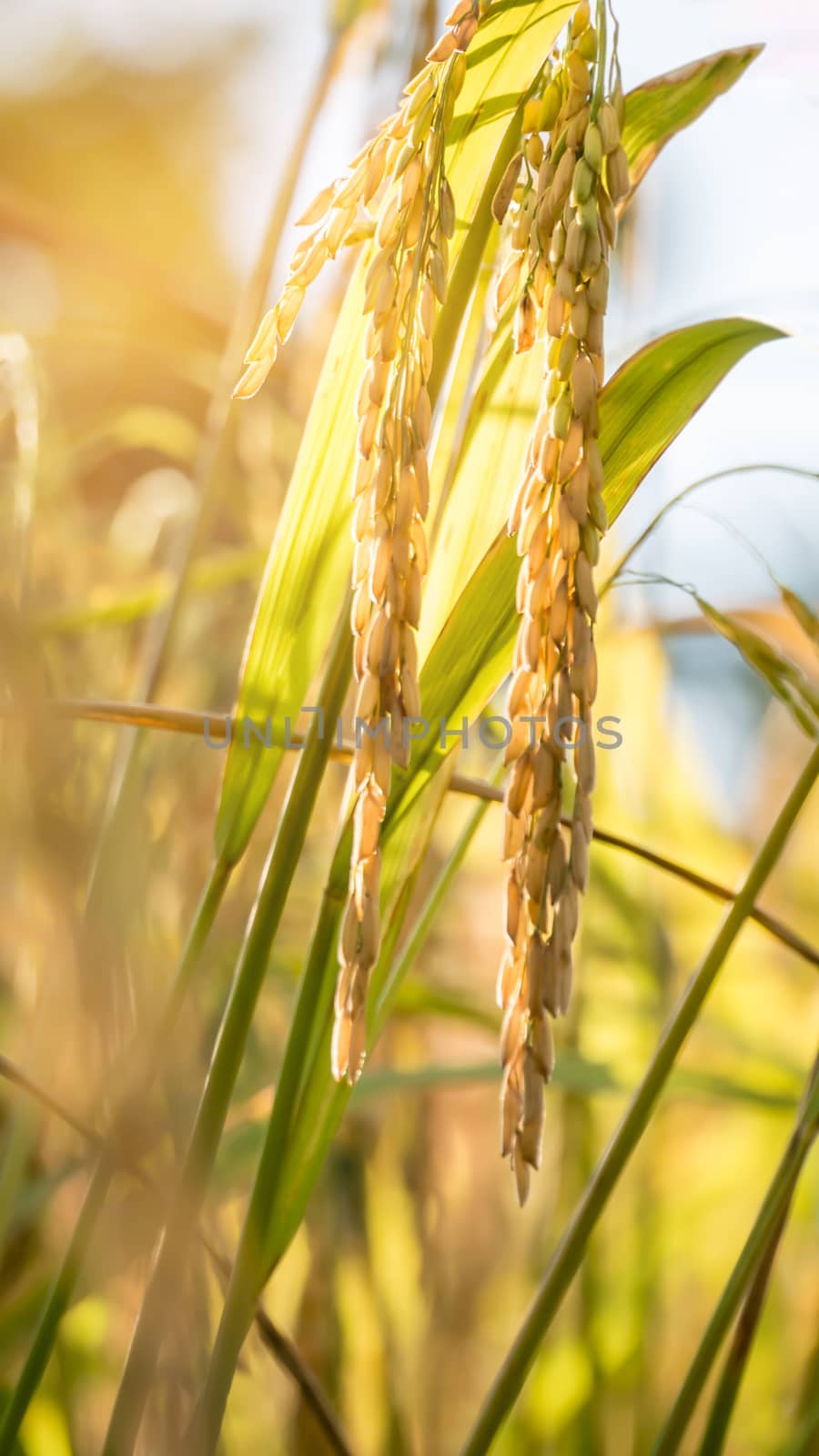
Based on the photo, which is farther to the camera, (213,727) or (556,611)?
(213,727)

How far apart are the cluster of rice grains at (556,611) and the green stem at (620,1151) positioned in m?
0.11

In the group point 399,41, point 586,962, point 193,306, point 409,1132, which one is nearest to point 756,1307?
point 586,962

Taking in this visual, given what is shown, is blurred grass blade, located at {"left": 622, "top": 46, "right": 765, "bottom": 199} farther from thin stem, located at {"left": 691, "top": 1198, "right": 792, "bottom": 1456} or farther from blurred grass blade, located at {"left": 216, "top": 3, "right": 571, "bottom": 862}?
thin stem, located at {"left": 691, "top": 1198, "right": 792, "bottom": 1456}

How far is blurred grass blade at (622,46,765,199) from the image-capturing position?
326 mm

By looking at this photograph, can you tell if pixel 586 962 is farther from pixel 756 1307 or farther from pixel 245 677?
pixel 245 677

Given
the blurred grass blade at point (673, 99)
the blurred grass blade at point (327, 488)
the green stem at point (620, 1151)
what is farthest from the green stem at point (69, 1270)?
the blurred grass blade at point (673, 99)

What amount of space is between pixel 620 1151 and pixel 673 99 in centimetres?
34

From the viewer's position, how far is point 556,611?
0.22 meters

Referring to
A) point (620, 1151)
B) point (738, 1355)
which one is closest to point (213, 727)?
point (620, 1151)

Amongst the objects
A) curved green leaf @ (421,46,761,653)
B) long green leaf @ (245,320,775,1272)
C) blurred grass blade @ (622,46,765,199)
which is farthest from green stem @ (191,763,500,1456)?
blurred grass blade @ (622,46,765,199)

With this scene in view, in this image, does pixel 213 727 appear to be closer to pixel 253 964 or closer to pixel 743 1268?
pixel 253 964

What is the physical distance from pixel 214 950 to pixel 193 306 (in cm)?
54

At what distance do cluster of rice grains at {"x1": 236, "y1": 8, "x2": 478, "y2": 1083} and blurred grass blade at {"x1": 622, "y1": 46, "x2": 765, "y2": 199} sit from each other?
0.36 feet

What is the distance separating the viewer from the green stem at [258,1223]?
0.27 m
